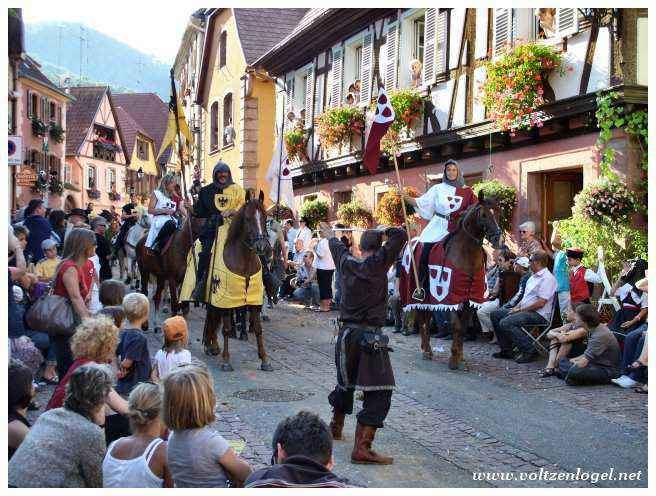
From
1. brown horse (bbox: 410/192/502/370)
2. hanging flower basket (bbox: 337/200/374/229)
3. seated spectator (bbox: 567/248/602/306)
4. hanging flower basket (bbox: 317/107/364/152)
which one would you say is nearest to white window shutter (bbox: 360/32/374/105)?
hanging flower basket (bbox: 317/107/364/152)

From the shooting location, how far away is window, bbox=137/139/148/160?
68.8 meters

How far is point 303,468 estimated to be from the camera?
372 centimetres

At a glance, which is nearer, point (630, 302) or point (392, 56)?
point (630, 302)

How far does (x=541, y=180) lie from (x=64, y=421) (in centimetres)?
1186

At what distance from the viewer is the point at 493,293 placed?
→ 12.7m

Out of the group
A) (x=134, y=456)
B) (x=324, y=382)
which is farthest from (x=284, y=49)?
(x=134, y=456)

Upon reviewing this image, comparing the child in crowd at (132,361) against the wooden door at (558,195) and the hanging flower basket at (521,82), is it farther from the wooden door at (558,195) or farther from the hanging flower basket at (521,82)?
the wooden door at (558,195)

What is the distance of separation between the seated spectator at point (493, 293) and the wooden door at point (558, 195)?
6.59ft

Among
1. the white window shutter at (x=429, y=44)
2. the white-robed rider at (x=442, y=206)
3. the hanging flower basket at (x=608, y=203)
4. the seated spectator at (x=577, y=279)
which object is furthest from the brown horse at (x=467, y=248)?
the white window shutter at (x=429, y=44)

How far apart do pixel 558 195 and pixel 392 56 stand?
20.7ft

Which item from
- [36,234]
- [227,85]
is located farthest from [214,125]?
[36,234]

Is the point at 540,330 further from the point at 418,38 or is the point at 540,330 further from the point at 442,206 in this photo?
the point at 418,38

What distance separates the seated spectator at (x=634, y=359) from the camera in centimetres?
927
